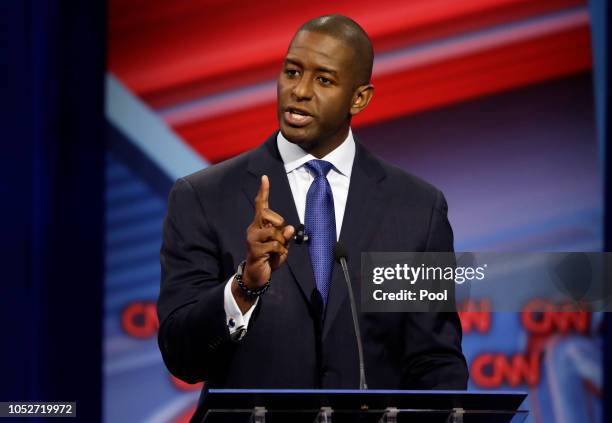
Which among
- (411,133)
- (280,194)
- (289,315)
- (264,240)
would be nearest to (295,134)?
(280,194)

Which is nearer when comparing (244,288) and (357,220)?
(244,288)

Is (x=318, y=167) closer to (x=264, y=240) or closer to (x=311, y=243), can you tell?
(x=311, y=243)

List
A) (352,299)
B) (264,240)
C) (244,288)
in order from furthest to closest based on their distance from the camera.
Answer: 1. (352,299)
2. (244,288)
3. (264,240)

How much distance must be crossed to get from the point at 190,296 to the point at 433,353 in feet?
1.89

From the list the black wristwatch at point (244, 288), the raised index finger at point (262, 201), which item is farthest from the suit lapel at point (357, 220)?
the raised index finger at point (262, 201)

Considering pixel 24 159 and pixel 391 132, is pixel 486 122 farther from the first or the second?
pixel 24 159

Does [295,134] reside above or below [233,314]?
above

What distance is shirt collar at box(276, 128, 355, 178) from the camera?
2746 millimetres

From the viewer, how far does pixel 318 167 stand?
273 cm

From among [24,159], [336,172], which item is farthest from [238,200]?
[24,159]

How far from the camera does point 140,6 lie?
4.07 meters

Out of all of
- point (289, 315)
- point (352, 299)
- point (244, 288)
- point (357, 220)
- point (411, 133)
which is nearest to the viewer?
point (244, 288)

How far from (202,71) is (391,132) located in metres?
0.71

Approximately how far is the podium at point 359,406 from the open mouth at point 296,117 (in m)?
0.82
